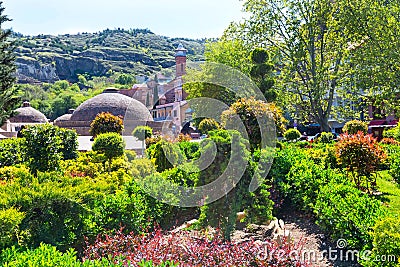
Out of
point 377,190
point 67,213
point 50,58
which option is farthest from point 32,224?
point 50,58

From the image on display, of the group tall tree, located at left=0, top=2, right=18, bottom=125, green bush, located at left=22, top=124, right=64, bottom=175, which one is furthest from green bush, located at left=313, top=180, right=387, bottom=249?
tall tree, located at left=0, top=2, right=18, bottom=125

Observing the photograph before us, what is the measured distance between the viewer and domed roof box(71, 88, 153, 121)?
111 ft

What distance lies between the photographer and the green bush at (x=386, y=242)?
4023 mm

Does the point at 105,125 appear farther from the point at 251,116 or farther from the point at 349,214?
the point at 349,214

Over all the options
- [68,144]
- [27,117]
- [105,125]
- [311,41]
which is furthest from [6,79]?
[27,117]

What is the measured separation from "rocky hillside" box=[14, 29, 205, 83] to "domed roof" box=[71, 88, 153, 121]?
89231 millimetres

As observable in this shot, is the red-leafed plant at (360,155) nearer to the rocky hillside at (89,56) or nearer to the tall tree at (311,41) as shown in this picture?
the tall tree at (311,41)

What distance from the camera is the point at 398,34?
64.2ft

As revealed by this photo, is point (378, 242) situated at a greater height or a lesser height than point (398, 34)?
lesser

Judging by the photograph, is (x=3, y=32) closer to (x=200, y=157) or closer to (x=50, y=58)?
(x=200, y=157)

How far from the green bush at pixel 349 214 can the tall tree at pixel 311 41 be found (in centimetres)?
1730

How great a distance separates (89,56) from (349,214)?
5974 inches

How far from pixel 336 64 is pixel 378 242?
21489 mm

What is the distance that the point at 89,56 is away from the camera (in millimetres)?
147875
